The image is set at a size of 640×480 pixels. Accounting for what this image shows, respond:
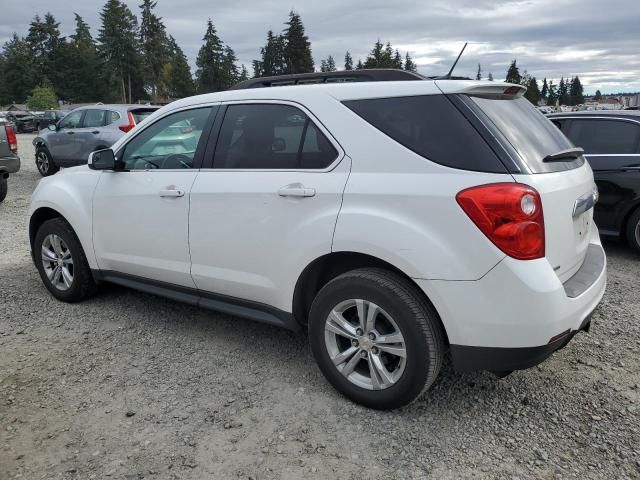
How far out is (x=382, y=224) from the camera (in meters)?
2.79

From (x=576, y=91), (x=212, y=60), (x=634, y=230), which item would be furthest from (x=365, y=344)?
(x=576, y=91)

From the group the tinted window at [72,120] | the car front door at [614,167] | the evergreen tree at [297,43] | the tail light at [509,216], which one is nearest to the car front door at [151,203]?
the tail light at [509,216]

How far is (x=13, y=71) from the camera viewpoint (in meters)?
92.6

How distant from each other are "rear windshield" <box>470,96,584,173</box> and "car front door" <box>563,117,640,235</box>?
3396 mm

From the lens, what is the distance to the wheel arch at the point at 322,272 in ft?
9.66

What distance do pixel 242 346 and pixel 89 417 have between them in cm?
116

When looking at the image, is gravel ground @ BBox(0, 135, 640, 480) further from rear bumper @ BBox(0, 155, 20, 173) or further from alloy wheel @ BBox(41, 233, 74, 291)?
rear bumper @ BBox(0, 155, 20, 173)

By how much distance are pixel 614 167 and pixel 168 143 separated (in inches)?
195

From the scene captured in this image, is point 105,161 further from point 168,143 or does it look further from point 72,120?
point 72,120

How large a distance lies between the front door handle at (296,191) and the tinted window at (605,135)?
4.70 metres

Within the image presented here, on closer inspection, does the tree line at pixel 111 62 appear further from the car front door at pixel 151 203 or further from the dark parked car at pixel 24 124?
the car front door at pixel 151 203

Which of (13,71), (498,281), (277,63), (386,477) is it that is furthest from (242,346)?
(13,71)

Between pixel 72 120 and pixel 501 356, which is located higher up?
pixel 72 120

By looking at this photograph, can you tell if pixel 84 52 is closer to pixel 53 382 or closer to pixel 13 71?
pixel 13 71
